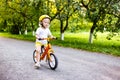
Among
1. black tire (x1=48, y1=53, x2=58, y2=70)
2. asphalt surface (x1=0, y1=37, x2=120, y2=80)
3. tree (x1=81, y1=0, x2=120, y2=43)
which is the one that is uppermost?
tree (x1=81, y1=0, x2=120, y2=43)

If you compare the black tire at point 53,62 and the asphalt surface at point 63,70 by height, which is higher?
the black tire at point 53,62

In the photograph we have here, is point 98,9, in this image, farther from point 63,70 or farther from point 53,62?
point 63,70

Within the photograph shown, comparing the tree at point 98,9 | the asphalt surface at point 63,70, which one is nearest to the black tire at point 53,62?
the asphalt surface at point 63,70

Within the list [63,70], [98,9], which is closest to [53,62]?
[63,70]

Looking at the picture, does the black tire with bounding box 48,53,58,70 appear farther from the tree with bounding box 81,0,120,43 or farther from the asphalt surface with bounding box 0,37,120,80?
the tree with bounding box 81,0,120,43

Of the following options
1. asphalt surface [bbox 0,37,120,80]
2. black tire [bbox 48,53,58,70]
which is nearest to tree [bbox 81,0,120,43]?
asphalt surface [bbox 0,37,120,80]

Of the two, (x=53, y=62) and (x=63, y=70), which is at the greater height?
(x=53, y=62)

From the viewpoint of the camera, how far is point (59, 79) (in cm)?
878

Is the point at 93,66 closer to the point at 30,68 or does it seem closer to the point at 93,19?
the point at 30,68

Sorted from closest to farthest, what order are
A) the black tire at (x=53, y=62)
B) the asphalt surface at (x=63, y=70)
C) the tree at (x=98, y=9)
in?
1. the asphalt surface at (x=63, y=70)
2. the black tire at (x=53, y=62)
3. the tree at (x=98, y=9)

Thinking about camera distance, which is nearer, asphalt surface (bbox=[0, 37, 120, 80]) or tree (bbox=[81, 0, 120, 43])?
asphalt surface (bbox=[0, 37, 120, 80])

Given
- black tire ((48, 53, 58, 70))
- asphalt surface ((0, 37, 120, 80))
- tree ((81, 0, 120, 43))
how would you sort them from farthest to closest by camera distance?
tree ((81, 0, 120, 43))
black tire ((48, 53, 58, 70))
asphalt surface ((0, 37, 120, 80))

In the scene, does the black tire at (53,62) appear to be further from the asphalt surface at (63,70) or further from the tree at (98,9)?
the tree at (98,9)

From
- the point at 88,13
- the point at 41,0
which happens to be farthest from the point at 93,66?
the point at 41,0
